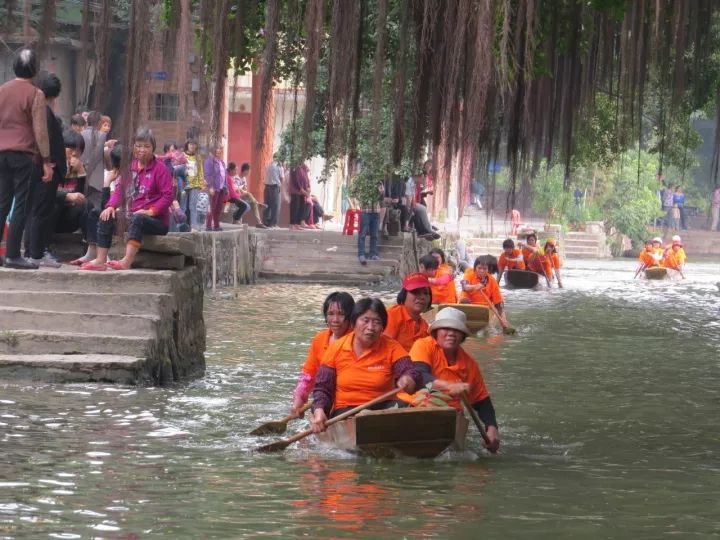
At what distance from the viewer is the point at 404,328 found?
11.2m

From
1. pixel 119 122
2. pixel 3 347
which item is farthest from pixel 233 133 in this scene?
pixel 119 122

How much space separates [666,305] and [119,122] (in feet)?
63.9

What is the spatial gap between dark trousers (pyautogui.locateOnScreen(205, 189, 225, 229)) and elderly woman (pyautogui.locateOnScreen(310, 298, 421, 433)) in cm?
1486

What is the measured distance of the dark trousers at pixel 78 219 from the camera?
513 inches

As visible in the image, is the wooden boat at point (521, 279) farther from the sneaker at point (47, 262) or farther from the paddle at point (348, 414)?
the paddle at point (348, 414)

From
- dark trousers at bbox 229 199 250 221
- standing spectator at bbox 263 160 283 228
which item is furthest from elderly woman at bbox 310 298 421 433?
standing spectator at bbox 263 160 283 228

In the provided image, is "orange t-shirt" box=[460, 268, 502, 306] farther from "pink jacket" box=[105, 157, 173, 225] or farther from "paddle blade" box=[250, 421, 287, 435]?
"paddle blade" box=[250, 421, 287, 435]

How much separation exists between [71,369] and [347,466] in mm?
3260

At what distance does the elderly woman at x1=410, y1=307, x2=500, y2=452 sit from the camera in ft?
31.0

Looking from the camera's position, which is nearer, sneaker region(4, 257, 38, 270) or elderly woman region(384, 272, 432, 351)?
elderly woman region(384, 272, 432, 351)

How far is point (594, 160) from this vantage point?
24688mm

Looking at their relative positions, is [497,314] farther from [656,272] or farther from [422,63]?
[656,272]

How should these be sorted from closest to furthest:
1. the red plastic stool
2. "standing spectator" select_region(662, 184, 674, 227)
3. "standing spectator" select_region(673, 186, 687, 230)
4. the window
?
the window
the red plastic stool
"standing spectator" select_region(673, 186, 687, 230)
"standing spectator" select_region(662, 184, 674, 227)

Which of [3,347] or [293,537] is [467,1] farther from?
[3,347]
